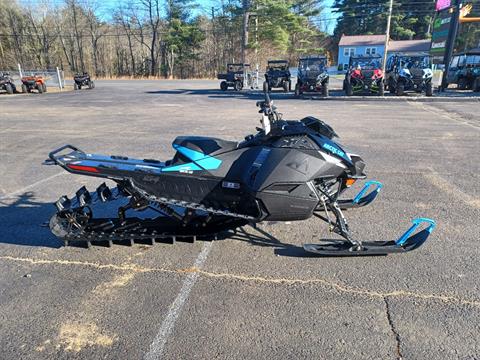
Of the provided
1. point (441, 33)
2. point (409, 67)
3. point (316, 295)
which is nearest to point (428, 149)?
point (316, 295)

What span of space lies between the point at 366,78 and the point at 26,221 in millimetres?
18262

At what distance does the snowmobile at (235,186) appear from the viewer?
3277 millimetres

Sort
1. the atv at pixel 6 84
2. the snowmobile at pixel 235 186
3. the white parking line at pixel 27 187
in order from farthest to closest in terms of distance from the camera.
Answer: the atv at pixel 6 84, the white parking line at pixel 27 187, the snowmobile at pixel 235 186

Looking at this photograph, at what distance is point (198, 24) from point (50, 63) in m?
24.9

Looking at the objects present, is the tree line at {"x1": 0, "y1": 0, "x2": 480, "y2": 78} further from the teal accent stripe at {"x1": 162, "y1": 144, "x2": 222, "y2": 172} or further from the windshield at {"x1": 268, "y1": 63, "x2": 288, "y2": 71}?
the teal accent stripe at {"x1": 162, "y1": 144, "x2": 222, "y2": 172}

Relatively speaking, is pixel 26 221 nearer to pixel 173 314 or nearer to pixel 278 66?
pixel 173 314

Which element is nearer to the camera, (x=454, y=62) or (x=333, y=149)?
(x=333, y=149)

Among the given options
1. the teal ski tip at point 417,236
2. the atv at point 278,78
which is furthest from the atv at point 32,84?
the teal ski tip at point 417,236

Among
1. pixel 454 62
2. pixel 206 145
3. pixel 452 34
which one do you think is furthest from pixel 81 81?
pixel 206 145

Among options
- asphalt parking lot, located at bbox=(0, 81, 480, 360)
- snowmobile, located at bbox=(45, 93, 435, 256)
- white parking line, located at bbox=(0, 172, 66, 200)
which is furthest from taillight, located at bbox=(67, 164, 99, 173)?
white parking line, located at bbox=(0, 172, 66, 200)

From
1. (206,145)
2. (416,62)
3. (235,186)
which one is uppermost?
(416,62)

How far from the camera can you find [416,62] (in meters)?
19.7

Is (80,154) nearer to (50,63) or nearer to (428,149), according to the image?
(428,149)

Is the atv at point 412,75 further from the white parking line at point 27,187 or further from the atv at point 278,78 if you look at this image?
the white parking line at point 27,187
